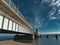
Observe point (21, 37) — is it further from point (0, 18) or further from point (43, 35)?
point (0, 18)

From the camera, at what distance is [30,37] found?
7712cm

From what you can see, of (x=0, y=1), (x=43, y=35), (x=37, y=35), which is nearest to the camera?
(x=0, y=1)

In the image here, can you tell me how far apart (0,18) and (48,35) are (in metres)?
120

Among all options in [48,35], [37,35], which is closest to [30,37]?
[37,35]

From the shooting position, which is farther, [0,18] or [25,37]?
[25,37]

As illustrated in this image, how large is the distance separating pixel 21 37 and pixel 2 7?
6634cm

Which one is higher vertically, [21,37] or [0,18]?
[0,18]

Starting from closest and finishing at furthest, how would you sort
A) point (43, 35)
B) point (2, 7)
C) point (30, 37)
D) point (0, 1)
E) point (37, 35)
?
point (0, 1) → point (2, 7) → point (30, 37) → point (37, 35) → point (43, 35)

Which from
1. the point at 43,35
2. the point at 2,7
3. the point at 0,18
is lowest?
the point at 43,35

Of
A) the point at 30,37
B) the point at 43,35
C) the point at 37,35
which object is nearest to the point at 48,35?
the point at 43,35

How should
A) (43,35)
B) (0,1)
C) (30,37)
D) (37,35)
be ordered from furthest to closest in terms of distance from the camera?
(43,35)
(37,35)
(30,37)
(0,1)

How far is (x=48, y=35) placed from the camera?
129000 mm

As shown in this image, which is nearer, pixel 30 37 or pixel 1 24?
pixel 1 24

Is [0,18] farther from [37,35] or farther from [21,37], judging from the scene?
[37,35]
